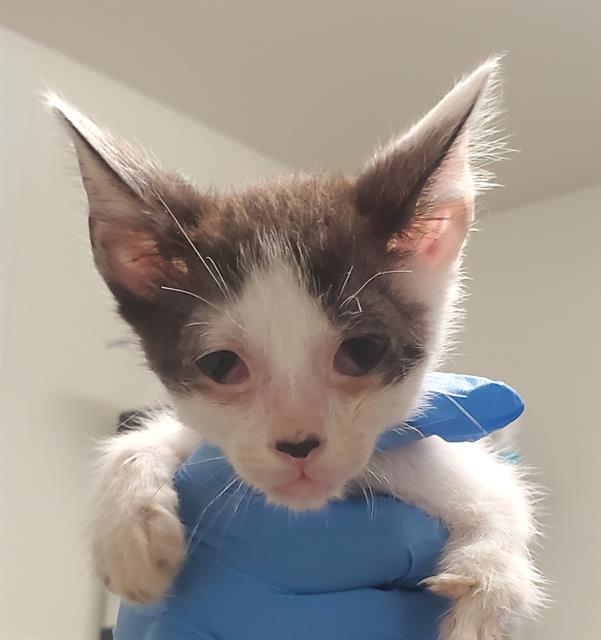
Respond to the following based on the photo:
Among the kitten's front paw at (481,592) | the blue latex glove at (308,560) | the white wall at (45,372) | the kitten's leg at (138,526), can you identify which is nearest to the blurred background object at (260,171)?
the white wall at (45,372)

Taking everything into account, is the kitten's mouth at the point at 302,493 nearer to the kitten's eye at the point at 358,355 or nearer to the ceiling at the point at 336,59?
the kitten's eye at the point at 358,355

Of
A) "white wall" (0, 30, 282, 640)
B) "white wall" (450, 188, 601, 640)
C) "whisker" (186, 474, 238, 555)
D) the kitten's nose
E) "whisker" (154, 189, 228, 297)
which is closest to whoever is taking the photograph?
the kitten's nose

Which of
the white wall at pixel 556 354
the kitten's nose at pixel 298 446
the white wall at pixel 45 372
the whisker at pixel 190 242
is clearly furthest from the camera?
the white wall at pixel 556 354

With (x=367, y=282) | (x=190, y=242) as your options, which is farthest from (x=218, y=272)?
(x=367, y=282)

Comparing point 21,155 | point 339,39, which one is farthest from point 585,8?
point 21,155

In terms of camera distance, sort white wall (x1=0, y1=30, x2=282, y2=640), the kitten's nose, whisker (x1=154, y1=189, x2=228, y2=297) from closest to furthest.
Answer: the kitten's nose → whisker (x1=154, y1=189, x2=228, y2=297) → white wall (x1=0, y1=30, x2=282, y2=640)

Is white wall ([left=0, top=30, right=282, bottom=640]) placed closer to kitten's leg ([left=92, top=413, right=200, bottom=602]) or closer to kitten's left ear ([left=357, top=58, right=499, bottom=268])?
kitten's leg ([left=92, top=413, right=200, bottom=602])

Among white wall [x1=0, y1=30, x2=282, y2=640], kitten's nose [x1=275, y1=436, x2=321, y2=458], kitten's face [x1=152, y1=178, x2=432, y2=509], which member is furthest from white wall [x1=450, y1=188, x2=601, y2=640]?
kitten's nose [x1=275, y1=436, x2=321, y2=458]
